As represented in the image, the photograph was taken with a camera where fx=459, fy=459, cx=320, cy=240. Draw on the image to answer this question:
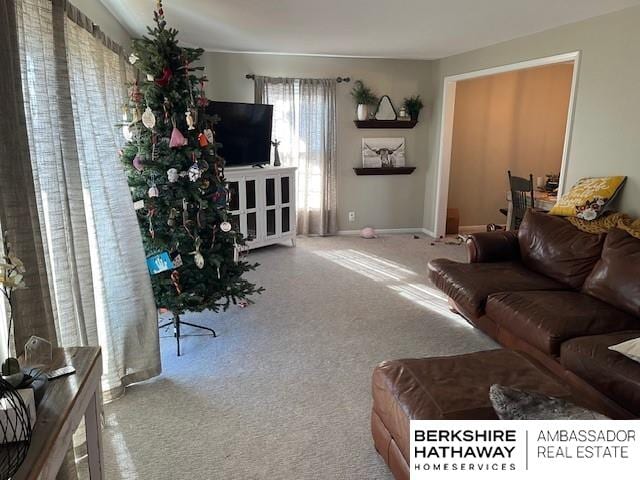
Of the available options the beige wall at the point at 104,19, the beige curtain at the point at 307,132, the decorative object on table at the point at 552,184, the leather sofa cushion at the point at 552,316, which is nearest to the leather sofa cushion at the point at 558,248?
the leather sofa cushion at the point at 552,316

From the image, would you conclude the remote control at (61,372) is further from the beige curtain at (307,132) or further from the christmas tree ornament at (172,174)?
the beige curtain at (307,132)

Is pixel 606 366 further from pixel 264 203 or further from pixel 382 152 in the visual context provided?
pixel 382 152

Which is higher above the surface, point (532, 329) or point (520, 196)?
point (520, 196)

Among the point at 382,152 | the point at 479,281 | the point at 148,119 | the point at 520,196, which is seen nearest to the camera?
the point at 148,119

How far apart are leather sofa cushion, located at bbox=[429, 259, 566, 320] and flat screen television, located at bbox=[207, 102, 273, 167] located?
263 cm

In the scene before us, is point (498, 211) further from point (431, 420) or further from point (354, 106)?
point (431, 420)

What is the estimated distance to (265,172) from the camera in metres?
5.27

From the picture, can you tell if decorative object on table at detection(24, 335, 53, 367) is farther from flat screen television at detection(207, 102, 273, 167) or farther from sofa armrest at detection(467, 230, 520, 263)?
flat screen television at detection(207, 102, 273, 167)

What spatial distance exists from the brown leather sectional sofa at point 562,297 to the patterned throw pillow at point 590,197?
146 millimetres

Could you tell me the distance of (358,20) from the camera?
3686mm

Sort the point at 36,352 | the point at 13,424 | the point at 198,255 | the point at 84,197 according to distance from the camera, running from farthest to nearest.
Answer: the point at 198,255
the point at 84,197
the point at 36,352
the point at 13,424

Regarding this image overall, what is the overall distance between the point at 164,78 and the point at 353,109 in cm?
361

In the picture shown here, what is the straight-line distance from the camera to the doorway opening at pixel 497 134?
239 inches

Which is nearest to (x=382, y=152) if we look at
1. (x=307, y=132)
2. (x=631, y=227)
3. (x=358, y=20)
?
(x=307, y=132)
